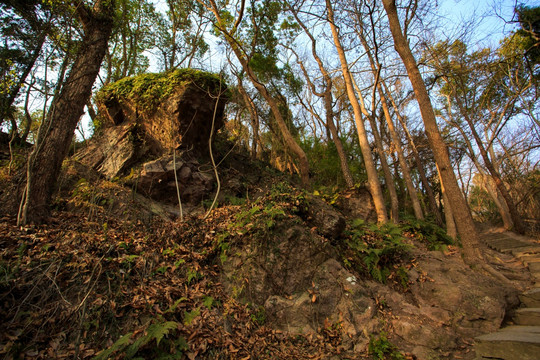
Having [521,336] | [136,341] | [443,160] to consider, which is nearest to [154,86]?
[136,341]

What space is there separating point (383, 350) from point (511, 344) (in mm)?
1710

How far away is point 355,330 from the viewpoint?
4203 millimetres

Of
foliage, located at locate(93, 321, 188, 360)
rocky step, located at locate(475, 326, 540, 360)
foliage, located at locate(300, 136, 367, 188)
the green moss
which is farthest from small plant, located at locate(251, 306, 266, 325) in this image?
foliage, located at locate(300, 136, 367, 188)

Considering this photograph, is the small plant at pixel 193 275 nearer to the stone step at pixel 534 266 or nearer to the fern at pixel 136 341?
the fern at pixel 136 341

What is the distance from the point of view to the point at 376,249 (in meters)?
5.62

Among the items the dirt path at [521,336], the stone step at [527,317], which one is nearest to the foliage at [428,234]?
the dirt path at [521,336]

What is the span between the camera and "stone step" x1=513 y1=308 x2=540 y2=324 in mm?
4551

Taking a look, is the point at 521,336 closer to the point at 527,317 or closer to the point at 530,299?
the point at 527,317

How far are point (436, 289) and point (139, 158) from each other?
8.78 metres

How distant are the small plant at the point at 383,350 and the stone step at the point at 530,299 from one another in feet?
11.7

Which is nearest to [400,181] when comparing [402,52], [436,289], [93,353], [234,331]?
→ [402,52]

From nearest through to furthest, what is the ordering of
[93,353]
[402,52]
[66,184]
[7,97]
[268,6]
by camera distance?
[93,353] → [66,184] → [402,52] → [7,97] → [268,6]

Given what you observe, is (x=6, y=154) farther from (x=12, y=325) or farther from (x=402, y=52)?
(x=402, y=52)

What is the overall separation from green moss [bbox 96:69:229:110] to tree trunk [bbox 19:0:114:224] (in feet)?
8.43
